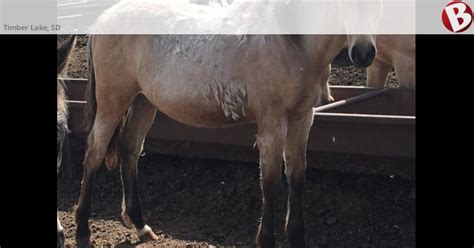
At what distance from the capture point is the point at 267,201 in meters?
3.52

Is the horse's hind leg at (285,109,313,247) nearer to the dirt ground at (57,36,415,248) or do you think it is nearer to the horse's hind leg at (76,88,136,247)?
the dirt ground at (57,36,415,248)

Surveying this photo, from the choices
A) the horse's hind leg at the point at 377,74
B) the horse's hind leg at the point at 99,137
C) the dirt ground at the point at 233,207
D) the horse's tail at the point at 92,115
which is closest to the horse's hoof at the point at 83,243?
the horse's hind leg at the point at 99,137

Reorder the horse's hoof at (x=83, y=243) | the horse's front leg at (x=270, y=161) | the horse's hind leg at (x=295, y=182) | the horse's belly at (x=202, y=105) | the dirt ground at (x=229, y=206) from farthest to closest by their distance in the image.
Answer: the dirt ground at (x=229, y=206) → the horse's hoof at (x=83, y=243) → the horse's hind leg at (x=295, y=182) → the horse's belly at (x=202, y=105) → the horse's front leg at (x=270, y=161)

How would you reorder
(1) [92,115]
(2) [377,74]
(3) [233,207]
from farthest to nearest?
(2) [377,74]
(3) [233,207]
(1) [92,115]

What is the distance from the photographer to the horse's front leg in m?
3.38

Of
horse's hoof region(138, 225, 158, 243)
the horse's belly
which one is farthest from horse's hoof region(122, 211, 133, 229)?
the horse's belly

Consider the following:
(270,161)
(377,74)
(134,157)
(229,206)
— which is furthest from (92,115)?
(377,74)

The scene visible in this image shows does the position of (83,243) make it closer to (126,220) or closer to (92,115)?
(126,220)

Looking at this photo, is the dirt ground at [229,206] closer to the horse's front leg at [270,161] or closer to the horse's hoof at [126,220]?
the horse's hoof at [126,220]

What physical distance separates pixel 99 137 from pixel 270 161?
1.31m
